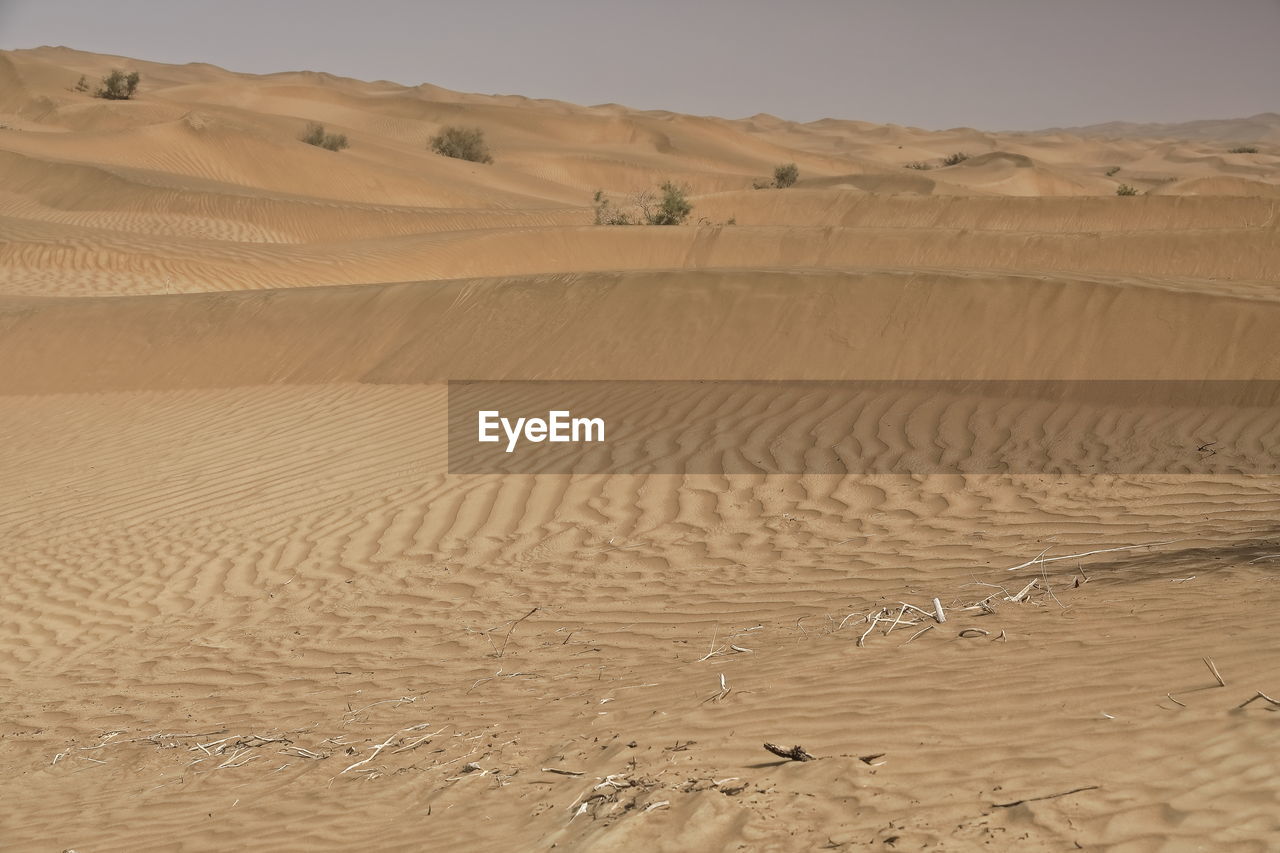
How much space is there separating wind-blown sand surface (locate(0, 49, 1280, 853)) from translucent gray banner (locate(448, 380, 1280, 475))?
0.34 ft

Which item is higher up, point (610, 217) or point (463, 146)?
point (463, 146)

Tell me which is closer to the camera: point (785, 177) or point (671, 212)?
point (671, 212)

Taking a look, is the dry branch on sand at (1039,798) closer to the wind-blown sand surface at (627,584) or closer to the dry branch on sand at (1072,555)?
the wind-blown sand surface at (627,584)

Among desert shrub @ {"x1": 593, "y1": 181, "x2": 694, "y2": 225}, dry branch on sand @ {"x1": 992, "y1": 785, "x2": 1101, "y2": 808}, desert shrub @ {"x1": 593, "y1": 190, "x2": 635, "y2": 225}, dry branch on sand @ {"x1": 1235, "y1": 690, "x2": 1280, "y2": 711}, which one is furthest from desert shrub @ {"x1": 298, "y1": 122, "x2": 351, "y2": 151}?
dry branch on sand @ {"x1": 992, "y1": 785, "x2": 1101, "y2": 808}

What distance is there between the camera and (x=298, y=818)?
428 cm

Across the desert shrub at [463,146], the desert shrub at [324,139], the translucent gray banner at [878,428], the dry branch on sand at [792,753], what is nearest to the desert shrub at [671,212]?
the translucent gray banner at [878,428]

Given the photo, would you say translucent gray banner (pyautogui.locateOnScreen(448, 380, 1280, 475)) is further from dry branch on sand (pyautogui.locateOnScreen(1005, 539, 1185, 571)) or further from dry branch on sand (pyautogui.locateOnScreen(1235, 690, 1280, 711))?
dry branch on sand (pyautogui.locateOnScreen(1235, 690, 1280, 711))

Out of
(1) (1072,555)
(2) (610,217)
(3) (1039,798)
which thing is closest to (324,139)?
(2) (610,217)

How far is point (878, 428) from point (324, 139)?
3611 centimetres

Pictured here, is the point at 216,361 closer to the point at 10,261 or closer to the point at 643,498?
the point at 643,498

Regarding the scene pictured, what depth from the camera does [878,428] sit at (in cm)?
971

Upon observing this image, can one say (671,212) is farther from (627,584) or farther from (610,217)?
(627,584)

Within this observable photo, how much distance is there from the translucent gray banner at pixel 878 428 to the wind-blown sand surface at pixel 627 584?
0.34ft

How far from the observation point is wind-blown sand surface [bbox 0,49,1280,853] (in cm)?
377
